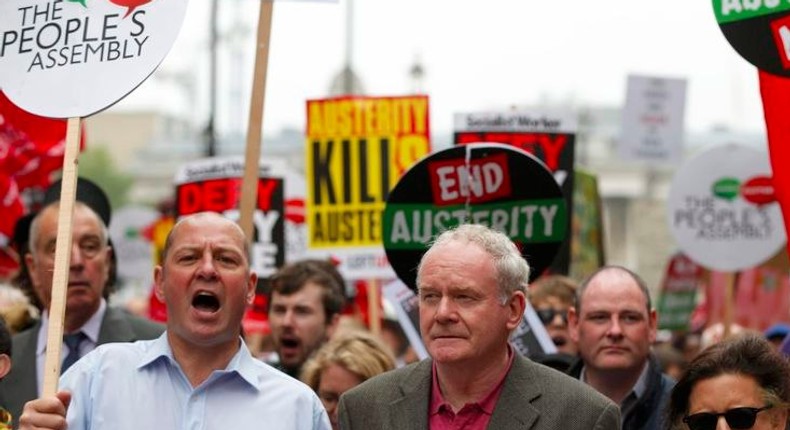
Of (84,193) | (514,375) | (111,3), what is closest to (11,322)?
(84,193)

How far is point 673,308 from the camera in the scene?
14.0m

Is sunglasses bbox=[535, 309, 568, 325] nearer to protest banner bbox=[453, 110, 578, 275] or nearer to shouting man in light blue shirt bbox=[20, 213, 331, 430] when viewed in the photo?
protest banner bbox=[453, 110, 578, 275]

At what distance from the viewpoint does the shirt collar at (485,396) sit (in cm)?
525

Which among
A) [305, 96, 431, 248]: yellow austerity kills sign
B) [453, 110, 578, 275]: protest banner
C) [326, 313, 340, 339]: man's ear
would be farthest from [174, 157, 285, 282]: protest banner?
[326, 313, 340, 339]: man's ear

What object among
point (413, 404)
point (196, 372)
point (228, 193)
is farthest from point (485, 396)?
point (228, 193)

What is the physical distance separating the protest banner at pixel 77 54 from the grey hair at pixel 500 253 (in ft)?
3.34

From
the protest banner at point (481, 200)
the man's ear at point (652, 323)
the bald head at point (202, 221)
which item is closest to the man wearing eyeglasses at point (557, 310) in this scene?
the man's ear at point (652, 323)

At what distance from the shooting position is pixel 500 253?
521cm

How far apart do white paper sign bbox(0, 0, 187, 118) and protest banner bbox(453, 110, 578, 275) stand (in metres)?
4.49

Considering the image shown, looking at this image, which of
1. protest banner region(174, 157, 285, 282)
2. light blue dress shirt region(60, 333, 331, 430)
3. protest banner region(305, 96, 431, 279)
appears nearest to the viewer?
light blue dress shirt region(60, 333, 331, 430)

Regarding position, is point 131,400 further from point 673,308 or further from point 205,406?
point 673,308

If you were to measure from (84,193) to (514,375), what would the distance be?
12.0 feet

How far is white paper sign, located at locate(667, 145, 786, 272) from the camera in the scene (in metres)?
11.4

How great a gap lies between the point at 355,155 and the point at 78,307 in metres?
3.77
